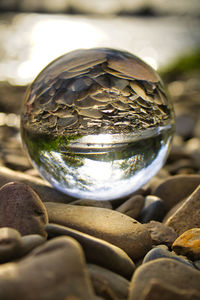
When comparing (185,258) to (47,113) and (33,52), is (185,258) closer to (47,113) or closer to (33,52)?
(47,113)

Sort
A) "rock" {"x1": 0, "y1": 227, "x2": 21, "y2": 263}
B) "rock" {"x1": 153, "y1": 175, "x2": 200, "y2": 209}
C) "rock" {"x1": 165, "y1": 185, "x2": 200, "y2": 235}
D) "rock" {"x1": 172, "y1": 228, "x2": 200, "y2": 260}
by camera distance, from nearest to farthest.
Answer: "rock" {"x1": 0, "y1": 227, "x2": 21, "y2": 263} < "rock" {"x1": 172, "y1": 228, "x2": 200, "y2": 260} < "rock" {"x1": 165, "y1": 185, "x2": 200, "y2": 235} < "rock" {"x1": 153, "y1": 175, "x2": 200, "y2": 209}

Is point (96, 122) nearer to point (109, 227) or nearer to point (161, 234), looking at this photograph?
A: point (109, 227)

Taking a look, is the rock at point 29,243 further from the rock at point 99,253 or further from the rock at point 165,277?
the rock at point 165,277

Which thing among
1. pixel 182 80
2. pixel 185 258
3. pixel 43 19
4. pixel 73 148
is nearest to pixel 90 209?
pixel 73 148

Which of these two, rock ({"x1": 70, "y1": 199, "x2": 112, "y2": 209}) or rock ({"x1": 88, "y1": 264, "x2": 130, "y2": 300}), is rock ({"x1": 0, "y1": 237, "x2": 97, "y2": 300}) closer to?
rock ({"x1": 88, "y1": 264, "x2": 130, "y2": 300})

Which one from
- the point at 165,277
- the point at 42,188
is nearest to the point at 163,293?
the point at 165,277

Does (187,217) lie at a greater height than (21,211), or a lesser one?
lesser

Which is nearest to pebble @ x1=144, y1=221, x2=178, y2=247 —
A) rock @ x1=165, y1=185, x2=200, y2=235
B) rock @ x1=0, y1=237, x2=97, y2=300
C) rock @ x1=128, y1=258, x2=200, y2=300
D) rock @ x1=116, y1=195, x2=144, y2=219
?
rock @ x1=165, y1=185, x2=200, y2=235
